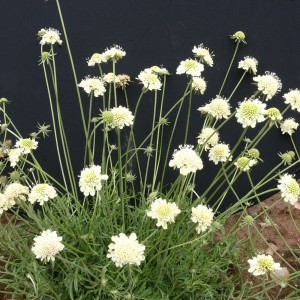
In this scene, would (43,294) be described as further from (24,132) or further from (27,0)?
(27,0)

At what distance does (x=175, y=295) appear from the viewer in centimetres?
202

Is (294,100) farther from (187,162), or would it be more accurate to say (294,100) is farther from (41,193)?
(41,193)

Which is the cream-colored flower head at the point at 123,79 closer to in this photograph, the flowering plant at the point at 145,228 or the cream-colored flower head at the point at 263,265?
the flowering plant at the point at 145,228

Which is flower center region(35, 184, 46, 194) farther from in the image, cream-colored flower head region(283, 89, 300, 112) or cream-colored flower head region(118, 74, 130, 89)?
cream-colored flower head region(283, 89, 300, 112)

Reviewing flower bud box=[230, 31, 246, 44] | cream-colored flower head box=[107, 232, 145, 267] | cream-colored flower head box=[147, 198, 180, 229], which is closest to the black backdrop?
flower bud box=[230, 31, 246, 44]

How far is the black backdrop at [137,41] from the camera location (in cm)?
254

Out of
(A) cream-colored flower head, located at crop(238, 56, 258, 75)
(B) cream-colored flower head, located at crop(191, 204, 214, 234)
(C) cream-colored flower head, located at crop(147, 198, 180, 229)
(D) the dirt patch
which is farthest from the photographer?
(A) cream-colored flower head, located at crop(238, 56, 258, 75)

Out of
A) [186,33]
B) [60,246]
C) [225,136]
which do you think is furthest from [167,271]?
[186,33]

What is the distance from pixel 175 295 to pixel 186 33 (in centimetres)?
133

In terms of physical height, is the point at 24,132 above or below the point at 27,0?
below

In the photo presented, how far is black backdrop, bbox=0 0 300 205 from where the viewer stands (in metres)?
2.54

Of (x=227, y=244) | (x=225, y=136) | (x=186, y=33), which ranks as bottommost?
(x=227, y=244)

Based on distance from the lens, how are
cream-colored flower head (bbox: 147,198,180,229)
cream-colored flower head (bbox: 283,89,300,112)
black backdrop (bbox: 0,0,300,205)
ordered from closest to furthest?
cream-colored flower head (bbox: 147,198,180,229) < cream-colored flower head (bbox: 283,89,300,112) < black backdrop (bbox: 0,0,300,205)

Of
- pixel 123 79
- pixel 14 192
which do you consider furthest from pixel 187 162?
pixel 123 79
